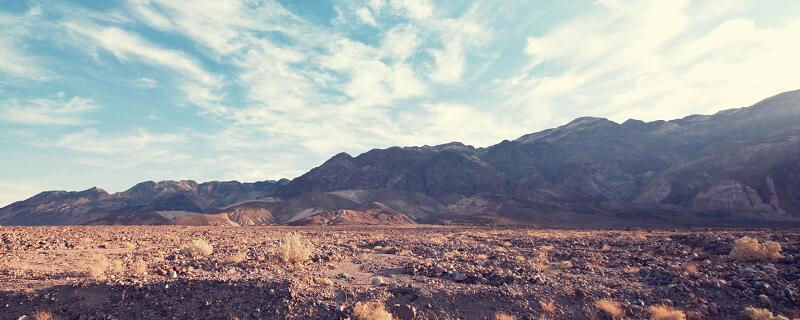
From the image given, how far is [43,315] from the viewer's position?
28.8 feet

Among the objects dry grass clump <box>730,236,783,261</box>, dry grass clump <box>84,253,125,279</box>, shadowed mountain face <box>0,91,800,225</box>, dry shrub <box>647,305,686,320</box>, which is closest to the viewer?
dry shrub <box>647,305,686,320</box>

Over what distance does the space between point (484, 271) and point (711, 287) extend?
6.28 m

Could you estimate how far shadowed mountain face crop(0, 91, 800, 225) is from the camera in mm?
84125

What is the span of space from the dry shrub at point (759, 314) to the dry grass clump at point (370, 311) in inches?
334

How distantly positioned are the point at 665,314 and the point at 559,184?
124 metres

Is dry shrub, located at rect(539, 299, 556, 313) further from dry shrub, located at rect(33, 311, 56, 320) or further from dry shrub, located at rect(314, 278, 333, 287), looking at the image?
dry shrub, located at rect(33, 311, 56, 320)

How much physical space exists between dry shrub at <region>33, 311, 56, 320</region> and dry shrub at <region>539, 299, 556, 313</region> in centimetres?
1077

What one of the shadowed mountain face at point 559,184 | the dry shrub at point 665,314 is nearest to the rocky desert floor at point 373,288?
the dry shrub at point 665,314

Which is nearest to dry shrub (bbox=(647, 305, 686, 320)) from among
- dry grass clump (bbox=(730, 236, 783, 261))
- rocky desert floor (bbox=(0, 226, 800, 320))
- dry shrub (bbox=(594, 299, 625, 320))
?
rocky desert floor (bbox=(0, 226, 800, 320))

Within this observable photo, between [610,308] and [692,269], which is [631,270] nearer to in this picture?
[692,269]

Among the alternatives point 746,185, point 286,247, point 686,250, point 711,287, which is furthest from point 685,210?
point 286,247

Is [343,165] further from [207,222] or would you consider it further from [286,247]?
[286,247]

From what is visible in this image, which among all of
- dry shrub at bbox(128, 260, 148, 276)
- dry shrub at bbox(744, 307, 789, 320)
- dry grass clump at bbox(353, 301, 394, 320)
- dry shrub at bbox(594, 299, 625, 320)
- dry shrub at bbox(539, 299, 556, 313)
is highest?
dry shrub at bbox(128, 260, 148, 276)

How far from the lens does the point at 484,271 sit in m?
13.5
